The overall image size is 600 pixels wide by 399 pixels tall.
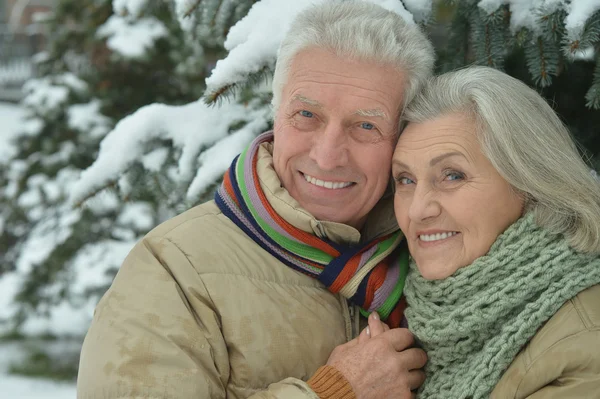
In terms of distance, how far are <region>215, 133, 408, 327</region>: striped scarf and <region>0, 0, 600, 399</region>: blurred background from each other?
0.51 m

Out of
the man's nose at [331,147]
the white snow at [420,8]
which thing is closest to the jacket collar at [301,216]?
the man's nose at [331,147]

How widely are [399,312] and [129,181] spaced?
146 cm

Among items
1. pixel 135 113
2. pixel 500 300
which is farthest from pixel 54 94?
pixel 500 300

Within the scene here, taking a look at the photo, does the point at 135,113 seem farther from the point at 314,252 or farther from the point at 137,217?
the point at 137,217

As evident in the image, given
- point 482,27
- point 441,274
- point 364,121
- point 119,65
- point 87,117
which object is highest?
point 482,27

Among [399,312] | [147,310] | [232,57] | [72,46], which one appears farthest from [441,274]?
[72,46]

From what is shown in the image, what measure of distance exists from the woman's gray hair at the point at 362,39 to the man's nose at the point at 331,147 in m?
0.25

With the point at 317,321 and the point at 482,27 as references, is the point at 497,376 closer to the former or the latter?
the point at 317,321

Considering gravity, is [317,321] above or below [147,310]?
below

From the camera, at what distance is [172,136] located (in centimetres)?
325

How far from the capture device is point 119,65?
209 inches

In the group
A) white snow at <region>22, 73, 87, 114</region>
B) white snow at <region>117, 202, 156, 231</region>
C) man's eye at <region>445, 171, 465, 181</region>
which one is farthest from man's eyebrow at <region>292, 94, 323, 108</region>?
white snow at <region>22, 73, 87, 114</region>

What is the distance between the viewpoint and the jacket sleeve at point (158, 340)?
2041 mm

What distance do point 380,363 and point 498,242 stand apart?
→ 535mm
